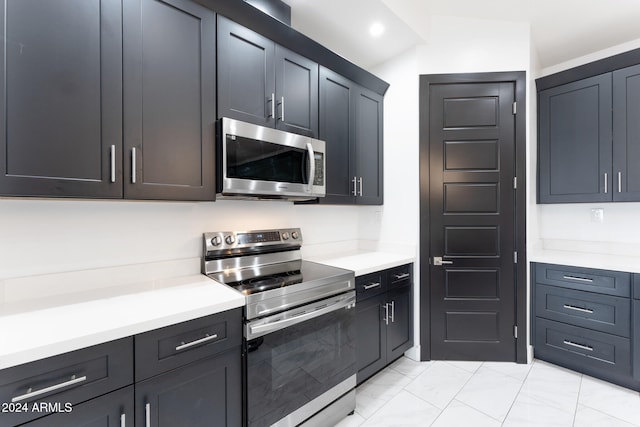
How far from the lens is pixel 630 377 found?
202 centimetres

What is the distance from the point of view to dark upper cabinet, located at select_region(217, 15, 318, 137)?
1591 mm

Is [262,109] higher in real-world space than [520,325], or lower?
higher

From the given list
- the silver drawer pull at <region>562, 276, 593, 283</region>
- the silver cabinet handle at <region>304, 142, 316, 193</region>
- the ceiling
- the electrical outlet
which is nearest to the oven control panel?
the silver cabinet handle at <region>304, 142, 316, 193</region>

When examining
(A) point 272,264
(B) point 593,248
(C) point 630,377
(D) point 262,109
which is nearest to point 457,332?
(C) point 630,377

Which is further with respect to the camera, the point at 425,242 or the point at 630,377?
the point at 425,242

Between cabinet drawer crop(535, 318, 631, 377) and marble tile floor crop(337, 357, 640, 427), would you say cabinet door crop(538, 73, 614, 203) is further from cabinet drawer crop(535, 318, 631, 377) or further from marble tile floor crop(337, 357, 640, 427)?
marble tile floor crop(337, 357, 640, 427)

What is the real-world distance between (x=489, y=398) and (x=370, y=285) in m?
A: 1.10

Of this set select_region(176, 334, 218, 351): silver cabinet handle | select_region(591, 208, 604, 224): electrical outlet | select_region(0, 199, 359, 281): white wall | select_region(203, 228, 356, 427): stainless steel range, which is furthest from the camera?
select_region(591, 208, 604, 224): electrical outlet

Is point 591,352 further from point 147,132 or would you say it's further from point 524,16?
point 147,132

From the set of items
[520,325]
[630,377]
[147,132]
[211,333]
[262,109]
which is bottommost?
[630,377]

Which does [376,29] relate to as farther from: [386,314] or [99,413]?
[99,413]

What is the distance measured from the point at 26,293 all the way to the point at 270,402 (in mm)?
1200

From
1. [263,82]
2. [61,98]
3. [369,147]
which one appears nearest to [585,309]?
→ [369,147]

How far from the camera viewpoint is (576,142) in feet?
8.21
